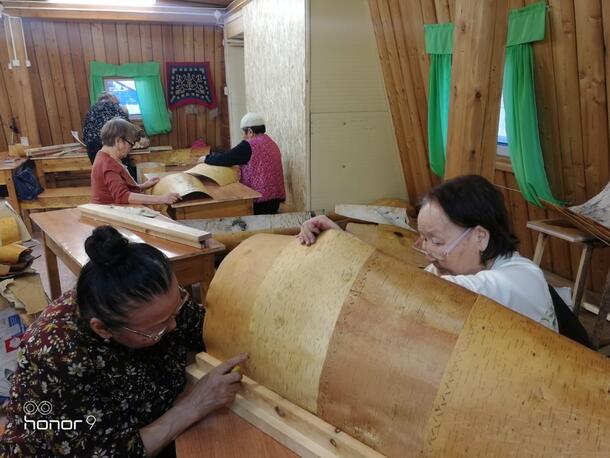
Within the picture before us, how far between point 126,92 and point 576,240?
6211mm

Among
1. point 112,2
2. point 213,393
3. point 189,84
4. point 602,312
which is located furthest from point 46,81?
point 602,312

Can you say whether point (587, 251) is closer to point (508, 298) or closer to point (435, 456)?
point (508, 298)

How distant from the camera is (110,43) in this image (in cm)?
661

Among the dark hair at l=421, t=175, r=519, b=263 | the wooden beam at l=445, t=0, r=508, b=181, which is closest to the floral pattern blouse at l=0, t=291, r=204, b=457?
the dark hair at l=421, t=175, r=519, b=263

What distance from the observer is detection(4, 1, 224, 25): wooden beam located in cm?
582

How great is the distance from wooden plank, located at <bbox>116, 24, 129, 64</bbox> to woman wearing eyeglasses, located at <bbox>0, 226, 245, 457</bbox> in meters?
6.38

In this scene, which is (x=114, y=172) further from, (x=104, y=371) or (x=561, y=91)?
(x=561, y=91)

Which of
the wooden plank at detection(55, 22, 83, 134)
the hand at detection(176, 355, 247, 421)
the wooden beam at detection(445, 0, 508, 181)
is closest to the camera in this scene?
the hand at detection(176, 355, 247, 421)

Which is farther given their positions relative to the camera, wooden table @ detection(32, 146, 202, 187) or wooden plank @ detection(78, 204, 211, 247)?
wooden table @ detection(32, 146, 202, 187)

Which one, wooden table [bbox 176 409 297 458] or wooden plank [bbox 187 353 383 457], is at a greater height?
wooden plank [bbox 187 353 383 457]

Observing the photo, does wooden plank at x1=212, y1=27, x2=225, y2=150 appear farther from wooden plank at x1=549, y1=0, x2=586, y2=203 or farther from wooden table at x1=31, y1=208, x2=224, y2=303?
wooden plank at x1=549, y1=0, x2=586, y2=203

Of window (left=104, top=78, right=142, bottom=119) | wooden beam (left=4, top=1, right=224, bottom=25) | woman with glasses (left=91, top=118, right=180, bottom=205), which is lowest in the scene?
woman with glasses (left=91, top=118, right=180, bottom=205)

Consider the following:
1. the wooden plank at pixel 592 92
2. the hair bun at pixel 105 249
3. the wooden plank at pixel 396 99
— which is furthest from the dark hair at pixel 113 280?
the wooden plank at pixel 396 99

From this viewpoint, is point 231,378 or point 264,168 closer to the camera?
point 231,378
